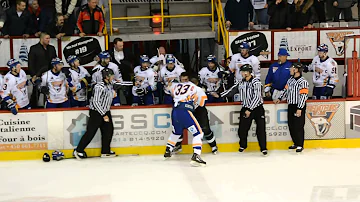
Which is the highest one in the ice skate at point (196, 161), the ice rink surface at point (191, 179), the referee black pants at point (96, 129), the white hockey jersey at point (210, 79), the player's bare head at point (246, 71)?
the player's bare head at point (246, 71)

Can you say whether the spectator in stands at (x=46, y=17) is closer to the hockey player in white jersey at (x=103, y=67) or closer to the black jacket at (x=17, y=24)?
the black jacket at (x=17, y=24)

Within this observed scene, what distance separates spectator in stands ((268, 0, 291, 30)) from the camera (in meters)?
14.0

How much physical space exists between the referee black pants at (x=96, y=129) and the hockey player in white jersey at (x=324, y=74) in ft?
13.5

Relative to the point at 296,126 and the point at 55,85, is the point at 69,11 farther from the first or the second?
the point at 296,126

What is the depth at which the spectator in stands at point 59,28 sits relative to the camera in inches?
511

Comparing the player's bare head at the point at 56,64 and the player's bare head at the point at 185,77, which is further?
the player's bare head at the point at 56,64

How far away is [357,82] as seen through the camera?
38.5ft

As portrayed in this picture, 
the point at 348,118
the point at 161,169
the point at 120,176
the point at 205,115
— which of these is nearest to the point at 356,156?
the point at 348,118

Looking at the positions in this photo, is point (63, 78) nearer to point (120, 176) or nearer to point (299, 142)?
point (120, 176)

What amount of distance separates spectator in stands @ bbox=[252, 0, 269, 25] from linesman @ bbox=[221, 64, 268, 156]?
3.76 m

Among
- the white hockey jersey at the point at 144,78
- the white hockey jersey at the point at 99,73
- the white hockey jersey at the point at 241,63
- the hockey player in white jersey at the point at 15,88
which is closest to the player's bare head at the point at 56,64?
the hockey player in white jersey at the point at 15,88

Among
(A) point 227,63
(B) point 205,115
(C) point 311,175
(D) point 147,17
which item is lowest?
(C) point 311,175

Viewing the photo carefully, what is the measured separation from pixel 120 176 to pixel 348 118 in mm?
4394

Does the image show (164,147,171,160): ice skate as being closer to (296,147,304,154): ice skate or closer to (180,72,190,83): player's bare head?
(180,72,190,83): player's bare head
